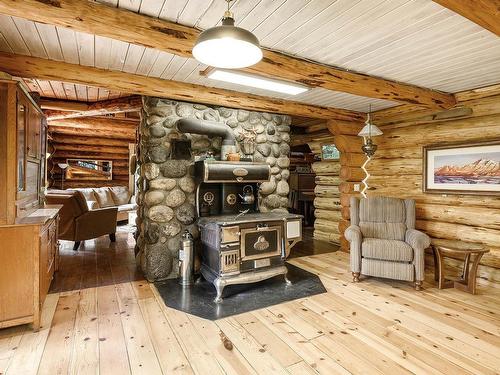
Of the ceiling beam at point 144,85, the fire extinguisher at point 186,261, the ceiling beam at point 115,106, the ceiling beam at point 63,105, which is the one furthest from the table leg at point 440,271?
the ceiling beam at point 63,105

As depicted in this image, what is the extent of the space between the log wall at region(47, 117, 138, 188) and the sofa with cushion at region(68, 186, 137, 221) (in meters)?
1.50

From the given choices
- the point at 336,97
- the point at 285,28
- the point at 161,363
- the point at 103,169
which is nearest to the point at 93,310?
the point at 161,363

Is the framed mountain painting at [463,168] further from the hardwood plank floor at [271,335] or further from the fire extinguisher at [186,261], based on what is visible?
the fire extinguisher at [186,261]

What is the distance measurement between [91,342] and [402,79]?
3958mm

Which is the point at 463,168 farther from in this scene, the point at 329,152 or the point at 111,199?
the point at 111,199

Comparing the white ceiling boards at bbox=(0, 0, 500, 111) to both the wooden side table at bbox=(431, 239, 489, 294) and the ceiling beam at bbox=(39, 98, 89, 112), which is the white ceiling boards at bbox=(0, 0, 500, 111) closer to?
the wooden side table at bbox=(431, 239, 489, 294)

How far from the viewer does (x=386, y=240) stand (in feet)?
11.7

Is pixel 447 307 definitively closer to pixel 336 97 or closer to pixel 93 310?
pixel 336 97

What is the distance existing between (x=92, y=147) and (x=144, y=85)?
6370mm

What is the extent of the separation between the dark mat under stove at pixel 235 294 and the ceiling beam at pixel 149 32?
2239 mm

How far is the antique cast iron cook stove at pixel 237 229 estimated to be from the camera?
10.1ft

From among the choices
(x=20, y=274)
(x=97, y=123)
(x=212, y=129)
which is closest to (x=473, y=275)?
(x=212, y=129)

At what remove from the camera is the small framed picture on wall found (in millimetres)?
5832

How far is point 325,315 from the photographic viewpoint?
271cm
